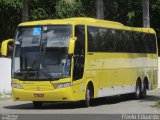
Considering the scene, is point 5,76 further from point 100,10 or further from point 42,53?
point 42,53

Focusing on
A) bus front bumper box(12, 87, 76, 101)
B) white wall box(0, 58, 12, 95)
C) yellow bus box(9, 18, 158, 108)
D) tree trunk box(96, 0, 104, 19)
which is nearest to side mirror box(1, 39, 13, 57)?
yellow bus box(9, 18, 158, 108)

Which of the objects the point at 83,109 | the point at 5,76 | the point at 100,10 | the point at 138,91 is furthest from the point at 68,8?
the point at 83,109

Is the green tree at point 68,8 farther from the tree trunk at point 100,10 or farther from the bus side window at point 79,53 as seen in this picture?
the bus side window at point 79,53

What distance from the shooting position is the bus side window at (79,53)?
21047 mm

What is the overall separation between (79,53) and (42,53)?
4.62 ft

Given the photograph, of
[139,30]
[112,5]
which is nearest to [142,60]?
[139,30]

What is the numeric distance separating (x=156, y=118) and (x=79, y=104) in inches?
290

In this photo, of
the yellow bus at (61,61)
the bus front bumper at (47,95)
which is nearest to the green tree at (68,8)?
the yellow bus at (61,61)

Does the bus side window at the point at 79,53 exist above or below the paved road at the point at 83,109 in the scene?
above

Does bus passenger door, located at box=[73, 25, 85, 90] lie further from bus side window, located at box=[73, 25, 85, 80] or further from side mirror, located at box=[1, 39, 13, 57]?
side mirror, located at box=[1, 39, 13, 57]

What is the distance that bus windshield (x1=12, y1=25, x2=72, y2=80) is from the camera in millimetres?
20766

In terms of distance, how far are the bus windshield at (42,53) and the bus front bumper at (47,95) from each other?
0.50 metres

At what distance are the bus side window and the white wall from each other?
8.96m

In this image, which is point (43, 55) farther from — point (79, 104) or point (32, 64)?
point (79, 104)
